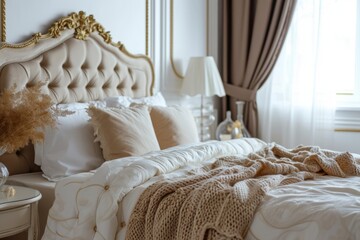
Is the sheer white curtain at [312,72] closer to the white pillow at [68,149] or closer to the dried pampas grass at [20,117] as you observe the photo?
the white pillow at [68,149]

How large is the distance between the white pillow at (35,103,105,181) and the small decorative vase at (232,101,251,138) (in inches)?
64.3

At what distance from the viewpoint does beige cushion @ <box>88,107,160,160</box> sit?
297 centimetres

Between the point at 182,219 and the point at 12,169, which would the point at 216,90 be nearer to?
the point at 12,169

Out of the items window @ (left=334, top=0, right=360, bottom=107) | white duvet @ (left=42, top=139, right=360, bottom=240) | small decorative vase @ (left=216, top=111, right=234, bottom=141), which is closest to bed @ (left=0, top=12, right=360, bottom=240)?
white duvet @ (left=42, top=139, right=360, bottom=240)

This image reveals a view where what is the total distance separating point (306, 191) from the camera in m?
2.21

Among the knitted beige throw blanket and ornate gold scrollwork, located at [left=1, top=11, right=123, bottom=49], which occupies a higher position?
ornate gold scrollwork, located at [left=1, top=11, right=123, bottom=49]

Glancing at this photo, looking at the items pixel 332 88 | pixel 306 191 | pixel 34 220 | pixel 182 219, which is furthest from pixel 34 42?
pixel 332 88

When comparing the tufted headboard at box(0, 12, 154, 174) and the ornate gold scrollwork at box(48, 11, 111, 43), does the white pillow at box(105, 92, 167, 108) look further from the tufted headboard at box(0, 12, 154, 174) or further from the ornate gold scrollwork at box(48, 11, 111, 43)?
the ornate gold scrollwork at box(48, 11, 111, 43)

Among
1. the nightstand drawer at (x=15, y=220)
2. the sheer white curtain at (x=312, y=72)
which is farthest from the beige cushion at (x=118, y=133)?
the sheer white curtain at (x=312, y=72)

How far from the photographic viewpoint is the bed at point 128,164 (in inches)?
78.8

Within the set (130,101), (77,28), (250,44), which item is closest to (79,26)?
(77,28)

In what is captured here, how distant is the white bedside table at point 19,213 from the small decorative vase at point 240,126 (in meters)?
2.23

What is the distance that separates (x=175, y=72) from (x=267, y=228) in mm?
2602

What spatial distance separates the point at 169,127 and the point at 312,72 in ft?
5.52
